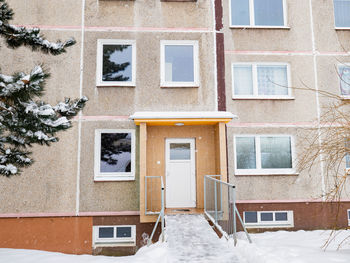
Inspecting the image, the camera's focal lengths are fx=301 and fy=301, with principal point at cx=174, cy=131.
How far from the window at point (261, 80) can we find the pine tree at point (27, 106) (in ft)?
18.3

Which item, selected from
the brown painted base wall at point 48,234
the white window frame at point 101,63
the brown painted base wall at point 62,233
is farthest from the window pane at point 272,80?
the brown painted base wall at point 48,234

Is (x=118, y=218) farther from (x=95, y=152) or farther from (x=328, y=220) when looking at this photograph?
(x=328, y=220)

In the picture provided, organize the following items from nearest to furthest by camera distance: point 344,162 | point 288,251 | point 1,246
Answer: point 288,251, point 1,246, point 344,162

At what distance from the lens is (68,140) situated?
8609 millimetres

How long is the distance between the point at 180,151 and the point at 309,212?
13.8 ft

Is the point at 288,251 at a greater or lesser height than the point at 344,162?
lesser

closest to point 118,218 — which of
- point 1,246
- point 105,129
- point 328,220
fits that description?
point 105,129

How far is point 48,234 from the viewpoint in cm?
816

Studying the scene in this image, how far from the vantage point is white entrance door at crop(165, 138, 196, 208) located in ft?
29.1

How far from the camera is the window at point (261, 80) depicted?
9.45 m

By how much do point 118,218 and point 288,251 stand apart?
14.8 feet

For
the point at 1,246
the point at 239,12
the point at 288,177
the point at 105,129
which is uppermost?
the point at 239,12

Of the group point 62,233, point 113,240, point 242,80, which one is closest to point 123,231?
point 113,240

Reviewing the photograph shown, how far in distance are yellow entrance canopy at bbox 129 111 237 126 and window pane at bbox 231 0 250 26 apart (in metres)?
3.32
